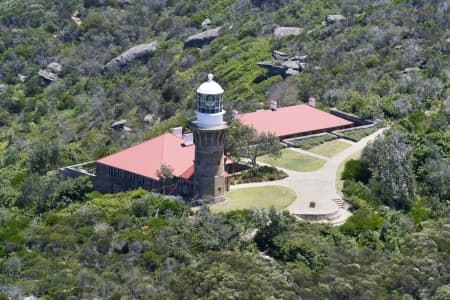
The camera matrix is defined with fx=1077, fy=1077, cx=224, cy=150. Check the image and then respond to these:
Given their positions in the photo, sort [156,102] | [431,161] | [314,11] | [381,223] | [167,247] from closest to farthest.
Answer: [167,247] → [381,223] → [431,161] → [156,102] → [314,11]

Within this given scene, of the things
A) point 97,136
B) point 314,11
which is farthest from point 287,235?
point 314,11

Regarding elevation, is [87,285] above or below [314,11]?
below

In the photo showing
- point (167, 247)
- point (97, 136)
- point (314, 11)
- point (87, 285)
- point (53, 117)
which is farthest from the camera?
point (314, 11)

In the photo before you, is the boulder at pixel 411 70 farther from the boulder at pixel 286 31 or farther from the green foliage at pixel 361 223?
the green foliage at pixel 361 223

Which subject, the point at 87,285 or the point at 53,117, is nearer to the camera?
the point at 87,285

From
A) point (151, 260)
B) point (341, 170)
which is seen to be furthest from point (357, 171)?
point (151, 260)

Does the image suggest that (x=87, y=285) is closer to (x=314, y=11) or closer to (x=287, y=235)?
(x=287, y=235)

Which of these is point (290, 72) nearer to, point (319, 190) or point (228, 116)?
point (228, 116)

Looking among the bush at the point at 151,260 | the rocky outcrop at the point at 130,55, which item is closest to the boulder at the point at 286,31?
the rocky outcrop at the point at 130,55
